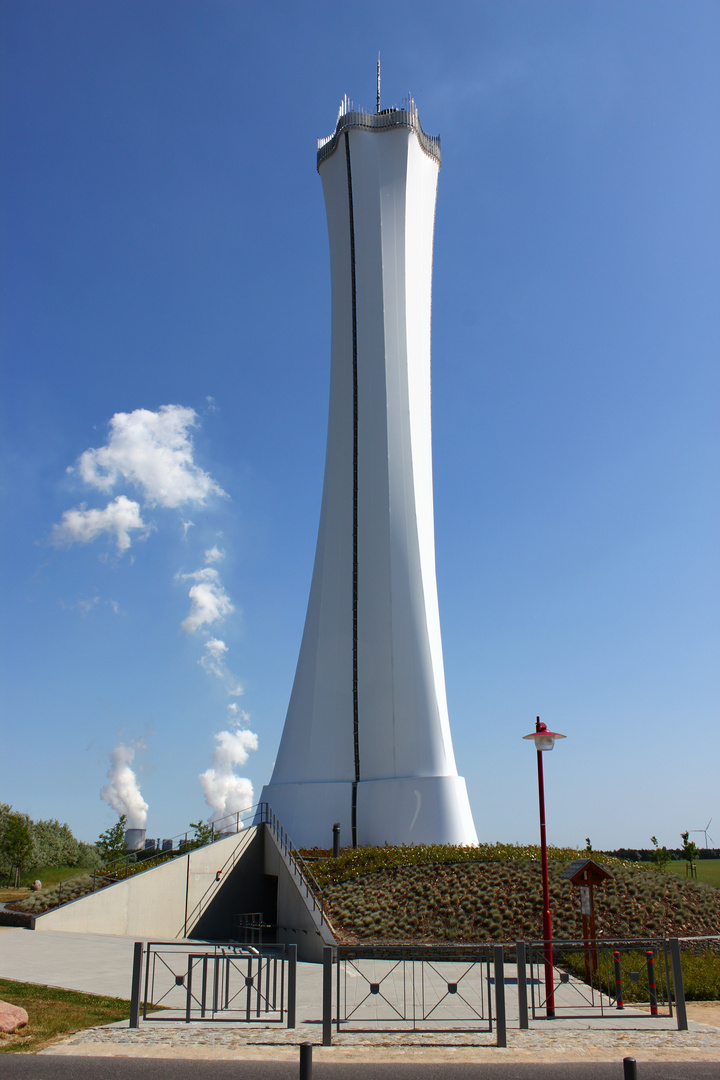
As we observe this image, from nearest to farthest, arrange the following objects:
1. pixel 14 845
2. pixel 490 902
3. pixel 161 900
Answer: pixel 490 902 → pixel 161 900 → pixel 14 845

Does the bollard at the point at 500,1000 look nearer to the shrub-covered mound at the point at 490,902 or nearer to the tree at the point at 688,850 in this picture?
the shrub-covered mound at the point at 490,902

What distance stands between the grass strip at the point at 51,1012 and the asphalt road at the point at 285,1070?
0.61 metres

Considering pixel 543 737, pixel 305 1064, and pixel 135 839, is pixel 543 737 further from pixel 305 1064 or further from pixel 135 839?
pixel 135 839

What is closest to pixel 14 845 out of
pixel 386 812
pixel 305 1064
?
pixel 386 812

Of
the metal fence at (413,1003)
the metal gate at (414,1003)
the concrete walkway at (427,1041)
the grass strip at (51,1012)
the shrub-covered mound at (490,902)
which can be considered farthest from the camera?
the shrub-covered mound at (490,902)

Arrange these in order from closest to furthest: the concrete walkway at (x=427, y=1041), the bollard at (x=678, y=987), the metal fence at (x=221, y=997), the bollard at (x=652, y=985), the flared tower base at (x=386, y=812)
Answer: the concrete walkway at (x=427, y=1041) < the metal fence at (x=221, y=997) < the bollard at (x=678, y=987) < the bollard at (x=652, y=985) < the flared tower base at (x=386, y=812)

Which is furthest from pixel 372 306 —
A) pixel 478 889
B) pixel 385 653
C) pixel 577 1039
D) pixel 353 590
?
pixel 577 1039

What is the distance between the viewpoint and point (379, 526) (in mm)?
26797

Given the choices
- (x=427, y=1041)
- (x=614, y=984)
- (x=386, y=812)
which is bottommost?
(x=614, y=984)

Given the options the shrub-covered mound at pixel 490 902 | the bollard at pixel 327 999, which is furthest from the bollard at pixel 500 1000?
the shrub-covered mound at pixel 490 902

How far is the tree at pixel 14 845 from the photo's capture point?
32.7 m

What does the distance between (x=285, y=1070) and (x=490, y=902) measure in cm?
916

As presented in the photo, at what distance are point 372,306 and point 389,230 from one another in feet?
9.84

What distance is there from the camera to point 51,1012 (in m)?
8.46
